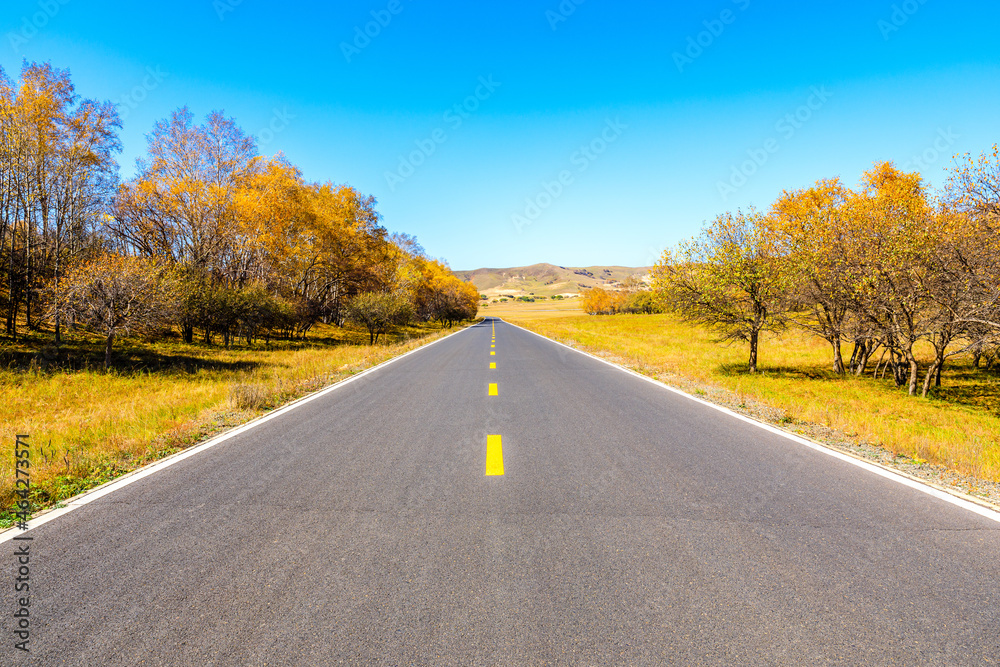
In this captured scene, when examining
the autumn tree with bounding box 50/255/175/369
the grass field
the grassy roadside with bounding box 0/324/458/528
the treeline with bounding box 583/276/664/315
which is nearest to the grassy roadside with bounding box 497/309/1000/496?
the grass field

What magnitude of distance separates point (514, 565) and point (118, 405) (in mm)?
12259

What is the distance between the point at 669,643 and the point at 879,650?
1039 mm

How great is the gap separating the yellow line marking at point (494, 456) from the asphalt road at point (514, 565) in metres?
0.15

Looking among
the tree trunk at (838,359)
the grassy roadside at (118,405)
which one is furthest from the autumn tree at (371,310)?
the tree trunk at (838,359)

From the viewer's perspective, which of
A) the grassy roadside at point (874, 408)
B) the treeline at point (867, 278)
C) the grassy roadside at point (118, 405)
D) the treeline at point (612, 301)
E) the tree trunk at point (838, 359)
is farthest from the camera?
the treeline at point (612, 301)

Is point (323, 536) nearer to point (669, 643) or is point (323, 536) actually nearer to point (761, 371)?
point (669, 643)

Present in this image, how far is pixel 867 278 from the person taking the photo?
44.5ft

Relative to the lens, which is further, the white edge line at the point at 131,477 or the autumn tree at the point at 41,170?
the autumn tree at the point at 41,170

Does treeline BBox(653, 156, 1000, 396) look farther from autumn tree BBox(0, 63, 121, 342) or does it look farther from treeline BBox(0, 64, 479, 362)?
autumn tree BBox(0, 63, 121, 342)

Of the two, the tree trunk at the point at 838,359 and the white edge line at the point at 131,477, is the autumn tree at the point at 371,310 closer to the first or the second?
the white edge line at the point at 131,477

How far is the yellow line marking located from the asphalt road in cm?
15

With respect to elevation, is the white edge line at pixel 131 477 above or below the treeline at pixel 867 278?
below

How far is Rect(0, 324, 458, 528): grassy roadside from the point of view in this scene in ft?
16.5

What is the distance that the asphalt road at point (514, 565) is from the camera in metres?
2.26
